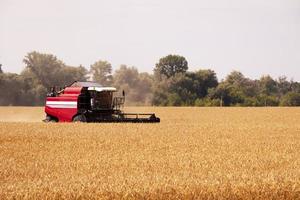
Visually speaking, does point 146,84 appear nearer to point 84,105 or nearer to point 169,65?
point 169,65

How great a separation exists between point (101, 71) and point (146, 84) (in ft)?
24.7

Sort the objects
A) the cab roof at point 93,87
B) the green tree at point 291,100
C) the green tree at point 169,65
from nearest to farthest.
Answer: the cab roof at point 93,87
the green tree at point 291,100
the green tree at point 169,65

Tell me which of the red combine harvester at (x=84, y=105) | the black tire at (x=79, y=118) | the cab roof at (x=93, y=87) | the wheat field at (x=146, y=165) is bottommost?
the wheat field at (x=146, y=165)

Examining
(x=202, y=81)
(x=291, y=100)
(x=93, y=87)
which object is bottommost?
(x=93, y=87)

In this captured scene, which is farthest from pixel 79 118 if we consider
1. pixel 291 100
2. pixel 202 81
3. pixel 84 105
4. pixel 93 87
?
pixel 202 81

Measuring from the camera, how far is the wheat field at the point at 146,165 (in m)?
8.44

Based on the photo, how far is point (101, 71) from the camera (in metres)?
88.8

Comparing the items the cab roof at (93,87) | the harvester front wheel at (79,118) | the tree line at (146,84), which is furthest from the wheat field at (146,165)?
the tree line at (146,84)

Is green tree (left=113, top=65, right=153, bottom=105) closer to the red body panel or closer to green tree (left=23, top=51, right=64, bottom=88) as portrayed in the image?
green tree (left=23, top=51, right=64, bottom=88)

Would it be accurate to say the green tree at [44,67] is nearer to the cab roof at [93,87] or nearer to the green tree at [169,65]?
the green tree at [169,65]

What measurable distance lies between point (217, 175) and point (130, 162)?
272 centimetres

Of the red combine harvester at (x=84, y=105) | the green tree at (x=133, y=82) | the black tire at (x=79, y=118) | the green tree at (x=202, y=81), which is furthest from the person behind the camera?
the green tree at (x=133, y=82)

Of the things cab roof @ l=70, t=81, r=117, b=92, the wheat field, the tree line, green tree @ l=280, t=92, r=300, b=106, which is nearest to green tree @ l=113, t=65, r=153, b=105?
the tree line

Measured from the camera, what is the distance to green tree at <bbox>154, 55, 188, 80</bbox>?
92.2m
